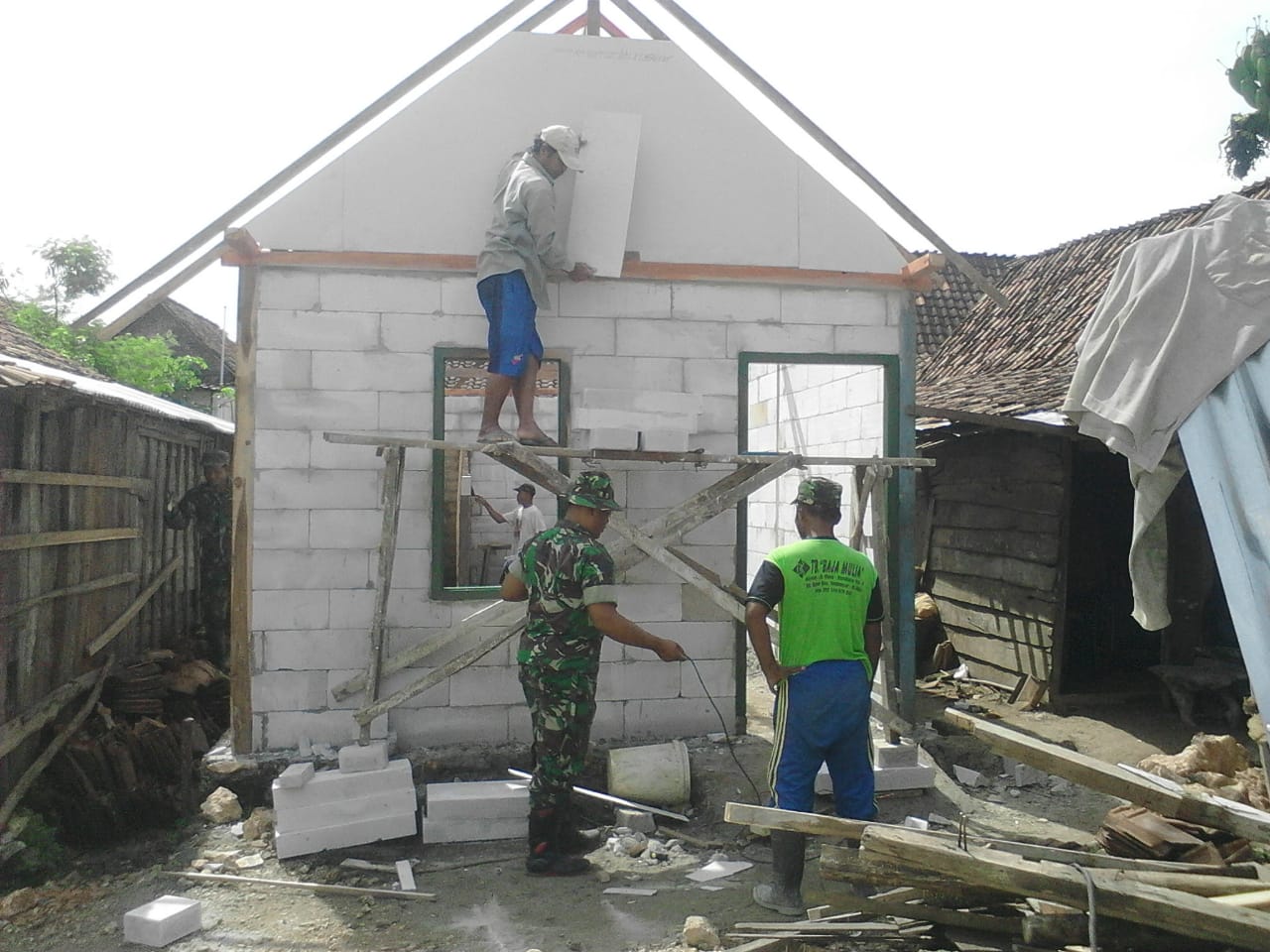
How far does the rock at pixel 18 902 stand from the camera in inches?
184

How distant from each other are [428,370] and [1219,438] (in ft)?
14.9

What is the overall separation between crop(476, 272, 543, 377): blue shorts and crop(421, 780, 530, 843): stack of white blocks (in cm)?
238

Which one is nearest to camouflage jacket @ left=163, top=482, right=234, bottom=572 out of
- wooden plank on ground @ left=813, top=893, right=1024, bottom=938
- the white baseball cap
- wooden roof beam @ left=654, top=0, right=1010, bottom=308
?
the white baseball cap

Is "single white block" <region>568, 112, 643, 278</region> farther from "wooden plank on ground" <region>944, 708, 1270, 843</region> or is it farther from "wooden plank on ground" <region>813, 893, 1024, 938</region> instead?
"wooden plank on ground" <region>813, 893, 1024, 938</region>

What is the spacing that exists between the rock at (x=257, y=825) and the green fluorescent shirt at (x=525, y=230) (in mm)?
3277

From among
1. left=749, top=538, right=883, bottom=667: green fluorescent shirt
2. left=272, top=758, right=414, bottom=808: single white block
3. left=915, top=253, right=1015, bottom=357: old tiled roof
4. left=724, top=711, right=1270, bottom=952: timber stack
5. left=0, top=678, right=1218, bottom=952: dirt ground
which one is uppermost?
left=915, top=253, right=1015, bottom=357: old tiled roof

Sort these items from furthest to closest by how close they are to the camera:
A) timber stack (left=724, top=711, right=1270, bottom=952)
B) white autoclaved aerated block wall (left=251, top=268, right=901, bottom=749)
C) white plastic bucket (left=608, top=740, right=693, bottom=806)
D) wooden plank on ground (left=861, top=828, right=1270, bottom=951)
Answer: white autoclaved aerated block wall (left=251, top=268, right=901, bottom=749), white plastic bucket (left=608, top=740, right=693, bottom=806), timber stack (left=724, top=711, right=1270, bottom=952), wooden plank on ground (left=861, top=828, right=1270, bottom=951)

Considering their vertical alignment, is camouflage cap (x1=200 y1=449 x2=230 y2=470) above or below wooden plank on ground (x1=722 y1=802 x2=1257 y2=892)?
above

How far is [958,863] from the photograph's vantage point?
3197 millimetres

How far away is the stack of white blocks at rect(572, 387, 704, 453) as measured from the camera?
595 cm

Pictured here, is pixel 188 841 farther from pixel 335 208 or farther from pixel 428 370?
pixel 335 208

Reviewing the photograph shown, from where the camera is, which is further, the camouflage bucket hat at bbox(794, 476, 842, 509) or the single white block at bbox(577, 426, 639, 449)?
the single white block at bbox(577, 426, 639, 449)

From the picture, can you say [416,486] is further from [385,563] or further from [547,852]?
[547,852]

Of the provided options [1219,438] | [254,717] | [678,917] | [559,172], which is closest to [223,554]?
[254,717]
